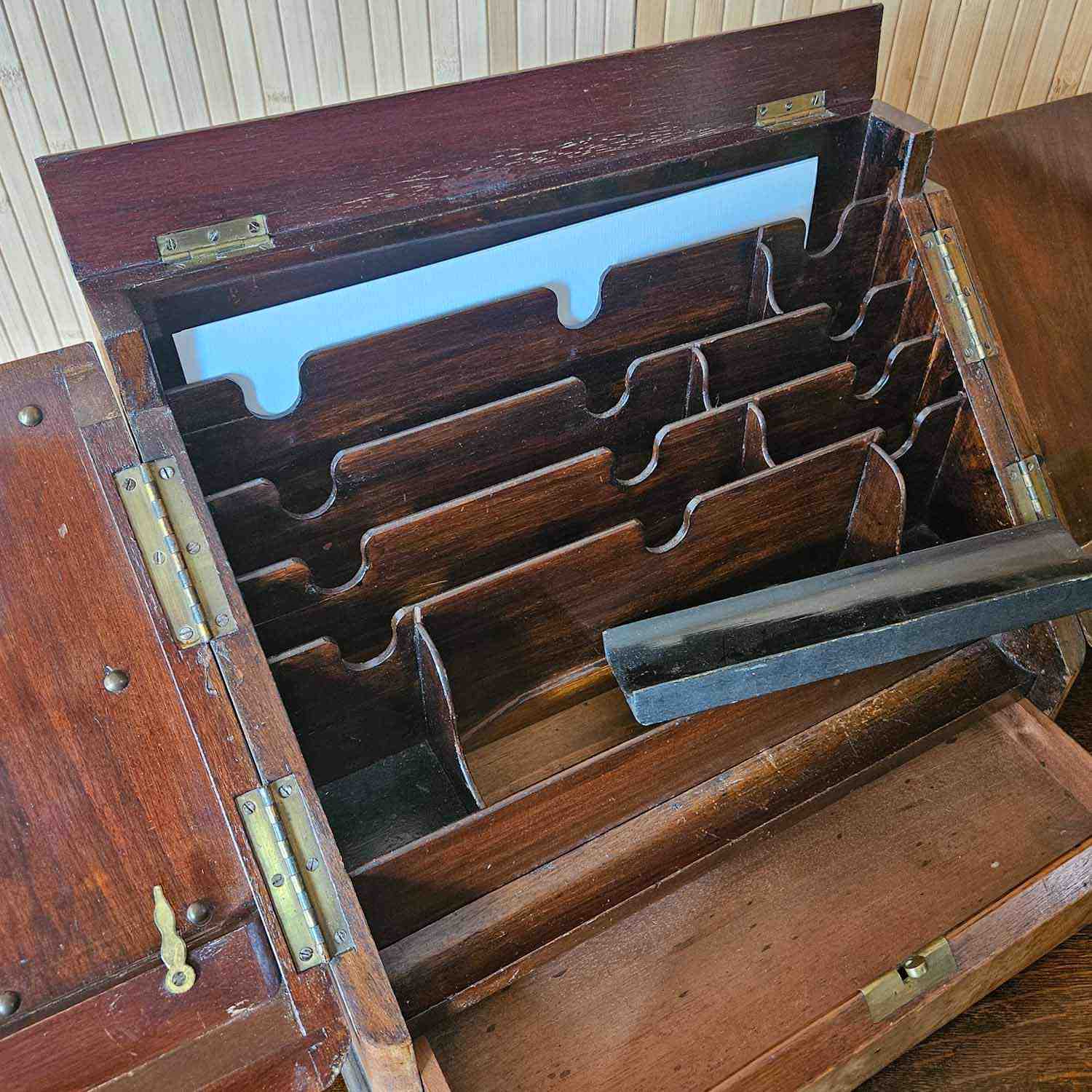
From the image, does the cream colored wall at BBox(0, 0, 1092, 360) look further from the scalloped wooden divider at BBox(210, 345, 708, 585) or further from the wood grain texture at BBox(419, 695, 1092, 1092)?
the wood grain texture at BBox(419, 695, 1092, 1092)

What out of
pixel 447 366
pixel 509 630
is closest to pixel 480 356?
pixel 447 366

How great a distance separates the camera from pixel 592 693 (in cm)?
107

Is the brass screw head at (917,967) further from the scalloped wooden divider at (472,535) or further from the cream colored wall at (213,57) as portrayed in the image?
the cream colored wall at (213,57)

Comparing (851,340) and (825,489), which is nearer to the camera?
(825,489)

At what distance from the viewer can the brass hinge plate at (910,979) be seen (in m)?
0.87

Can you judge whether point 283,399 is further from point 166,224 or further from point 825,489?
point 825,489

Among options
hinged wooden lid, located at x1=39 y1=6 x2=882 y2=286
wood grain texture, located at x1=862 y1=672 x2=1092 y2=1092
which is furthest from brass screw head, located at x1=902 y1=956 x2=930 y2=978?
hinged wooden lid, located at x1=39 y1=6 x2=882 y2=286

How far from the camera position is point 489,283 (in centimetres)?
103

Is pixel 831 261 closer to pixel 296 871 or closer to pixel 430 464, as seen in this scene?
pixel 430 464

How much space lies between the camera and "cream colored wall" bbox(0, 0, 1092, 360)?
1.02 metres

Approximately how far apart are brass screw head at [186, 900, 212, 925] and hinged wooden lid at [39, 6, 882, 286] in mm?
496

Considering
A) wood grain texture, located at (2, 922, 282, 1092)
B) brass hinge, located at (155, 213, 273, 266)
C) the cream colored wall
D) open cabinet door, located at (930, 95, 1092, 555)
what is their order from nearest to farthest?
wood grain texture, located at (2, 922, 282, 1092) → brass hinge, located at (155, 213, 273, 266) → the cream colored wall → open cabinet door, located at (930, 95, 1092, 555)

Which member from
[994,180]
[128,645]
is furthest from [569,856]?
[994,180]

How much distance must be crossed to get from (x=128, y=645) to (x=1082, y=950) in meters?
0.93
